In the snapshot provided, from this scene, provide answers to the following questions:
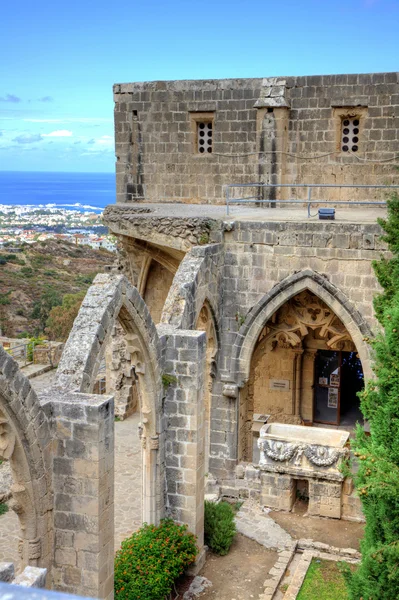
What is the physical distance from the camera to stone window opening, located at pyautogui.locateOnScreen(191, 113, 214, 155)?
16266mm

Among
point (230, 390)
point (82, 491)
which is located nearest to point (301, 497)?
point (230, 390)

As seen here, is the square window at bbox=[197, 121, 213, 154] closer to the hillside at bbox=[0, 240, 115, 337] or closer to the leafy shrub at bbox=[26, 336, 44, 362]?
the leafy shrub at bbox=[26, 336, 44, 362]

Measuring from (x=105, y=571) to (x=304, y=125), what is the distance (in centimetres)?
1057

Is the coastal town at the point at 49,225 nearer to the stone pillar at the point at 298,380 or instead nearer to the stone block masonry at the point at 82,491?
the stone pillar at the point at 298,380

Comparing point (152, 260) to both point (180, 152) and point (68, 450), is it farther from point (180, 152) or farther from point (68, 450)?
point (68, 450)

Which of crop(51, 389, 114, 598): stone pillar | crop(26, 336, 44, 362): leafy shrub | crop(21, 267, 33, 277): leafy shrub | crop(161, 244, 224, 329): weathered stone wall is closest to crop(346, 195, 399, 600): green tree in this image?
crop(51, 389, 114, 598): stone pillar

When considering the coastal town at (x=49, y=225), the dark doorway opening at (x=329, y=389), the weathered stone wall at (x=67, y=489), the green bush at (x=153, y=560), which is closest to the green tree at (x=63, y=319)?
the dark doorway opening at (x=329, y=389)

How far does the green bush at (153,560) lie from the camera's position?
9047 mm

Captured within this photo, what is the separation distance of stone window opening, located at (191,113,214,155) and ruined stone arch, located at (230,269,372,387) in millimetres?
4717

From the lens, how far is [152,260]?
16328 millimetres

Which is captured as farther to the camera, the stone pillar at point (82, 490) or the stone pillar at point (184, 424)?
the stone pillar at point (184, 424)

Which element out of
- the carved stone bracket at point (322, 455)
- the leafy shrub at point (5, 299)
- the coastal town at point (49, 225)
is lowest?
the carved stone bracket at point (322, 455)

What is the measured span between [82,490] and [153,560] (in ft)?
7.10

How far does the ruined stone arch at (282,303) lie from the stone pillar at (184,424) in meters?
3.11
